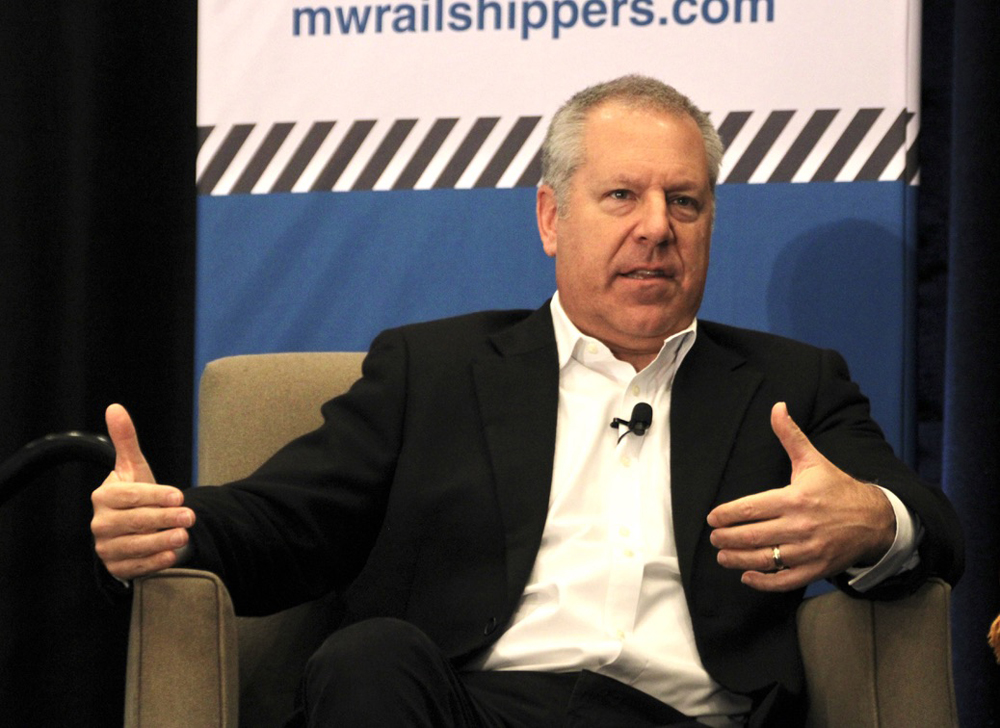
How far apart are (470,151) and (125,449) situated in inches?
43.9

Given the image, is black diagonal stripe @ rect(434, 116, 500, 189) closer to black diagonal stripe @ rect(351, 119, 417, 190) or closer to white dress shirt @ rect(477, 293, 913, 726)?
black diagonal stripe @ rect(351, 119, 417, 190)

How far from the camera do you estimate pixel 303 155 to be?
2572 mm

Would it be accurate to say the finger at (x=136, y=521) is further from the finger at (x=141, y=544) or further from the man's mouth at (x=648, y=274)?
the man's mouth at (x=648, y=274)

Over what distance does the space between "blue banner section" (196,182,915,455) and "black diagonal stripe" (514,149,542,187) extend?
0.02m

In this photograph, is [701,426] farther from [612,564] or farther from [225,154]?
[225,154]

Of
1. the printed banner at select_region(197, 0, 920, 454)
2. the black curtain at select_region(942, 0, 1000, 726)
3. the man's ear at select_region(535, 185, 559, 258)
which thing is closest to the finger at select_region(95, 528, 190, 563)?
the man's ear at select_region(535, 185, 559, 258)

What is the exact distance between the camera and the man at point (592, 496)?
5.32 feet

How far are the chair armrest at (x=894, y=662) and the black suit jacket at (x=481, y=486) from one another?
11cm

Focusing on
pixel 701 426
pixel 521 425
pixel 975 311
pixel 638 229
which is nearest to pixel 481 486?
pixel 521 425

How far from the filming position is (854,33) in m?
2.36

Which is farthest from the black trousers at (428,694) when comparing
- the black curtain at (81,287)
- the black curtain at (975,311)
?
the black curtain at (81,287)

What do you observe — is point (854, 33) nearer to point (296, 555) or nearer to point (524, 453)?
point (524, 453)

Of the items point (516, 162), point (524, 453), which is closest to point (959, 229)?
point (516, 162)

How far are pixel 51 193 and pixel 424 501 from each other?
1438mm
